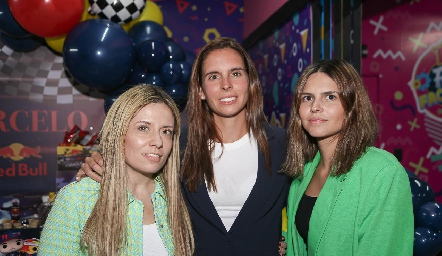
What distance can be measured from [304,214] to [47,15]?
2949mm

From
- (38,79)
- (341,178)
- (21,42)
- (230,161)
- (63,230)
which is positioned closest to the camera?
(63,230)

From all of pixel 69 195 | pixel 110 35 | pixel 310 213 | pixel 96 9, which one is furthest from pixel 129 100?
pixel 96 9

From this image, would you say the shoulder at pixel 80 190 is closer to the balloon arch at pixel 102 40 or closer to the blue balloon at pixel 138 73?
the balloon arch at pixel 102 40

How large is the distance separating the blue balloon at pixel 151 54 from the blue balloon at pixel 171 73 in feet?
0.22

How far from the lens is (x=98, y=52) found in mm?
3439

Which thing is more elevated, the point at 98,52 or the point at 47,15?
the point at 47,15

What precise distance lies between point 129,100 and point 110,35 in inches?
89.7

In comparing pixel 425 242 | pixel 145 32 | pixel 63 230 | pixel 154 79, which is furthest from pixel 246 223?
pixel 145 32

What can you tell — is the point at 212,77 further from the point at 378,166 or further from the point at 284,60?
the point at 284,60

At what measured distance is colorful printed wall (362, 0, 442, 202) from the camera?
447 cm

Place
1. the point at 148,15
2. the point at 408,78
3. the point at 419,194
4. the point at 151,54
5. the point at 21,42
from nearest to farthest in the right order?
the point at 419,194 → the point at 151,54 → the point at 21,42 → the point at 148,15 → the point at 408,78

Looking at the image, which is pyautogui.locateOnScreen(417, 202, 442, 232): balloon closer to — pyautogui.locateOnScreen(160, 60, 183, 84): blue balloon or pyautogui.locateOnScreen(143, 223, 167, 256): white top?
pyautogui.locateOnScreen(143, 223, 167, 256): white top

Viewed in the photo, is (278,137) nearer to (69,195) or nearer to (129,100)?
(129,100)

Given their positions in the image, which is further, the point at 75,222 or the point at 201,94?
the point at 201,94
